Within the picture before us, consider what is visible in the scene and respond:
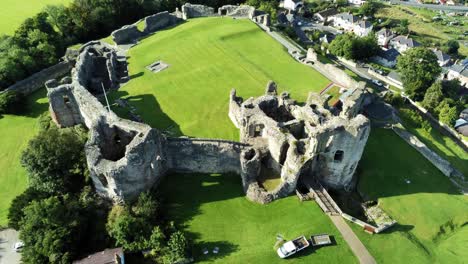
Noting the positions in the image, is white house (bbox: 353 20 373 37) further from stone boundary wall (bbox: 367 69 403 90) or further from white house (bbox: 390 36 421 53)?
stone boundary wall (bbox: 367 69 403 90)

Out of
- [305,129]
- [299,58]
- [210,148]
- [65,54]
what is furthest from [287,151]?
[65,54]

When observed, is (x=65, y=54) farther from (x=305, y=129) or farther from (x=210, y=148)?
(x=305, y=129)

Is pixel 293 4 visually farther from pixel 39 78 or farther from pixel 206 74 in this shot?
pixel 39 78

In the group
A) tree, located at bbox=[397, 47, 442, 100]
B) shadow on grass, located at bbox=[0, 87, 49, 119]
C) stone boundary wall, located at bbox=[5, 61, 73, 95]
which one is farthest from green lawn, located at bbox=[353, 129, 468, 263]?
stone boundary wall, located at bbox=[5, 61, 73, 95]

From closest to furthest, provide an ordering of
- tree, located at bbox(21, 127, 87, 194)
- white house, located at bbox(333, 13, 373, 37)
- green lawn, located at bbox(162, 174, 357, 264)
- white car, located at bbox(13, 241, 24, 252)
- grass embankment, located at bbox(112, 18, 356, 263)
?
1. green lawn, located at bbox(162, 174, 357, 264)
2. grass embankment, located at bbox(112, 18, 356, 263)
3. white car, located at bbox(13, 241, 24, 252)
4. tree, located at bbox(21, 127, 87, 194)
5. white house, located at bbox(333, 13, 373, 37)

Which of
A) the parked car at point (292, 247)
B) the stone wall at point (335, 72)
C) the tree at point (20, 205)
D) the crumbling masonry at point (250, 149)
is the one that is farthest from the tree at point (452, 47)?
the tree at point (20, 205)
